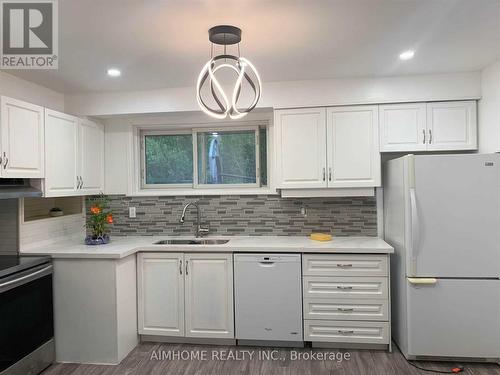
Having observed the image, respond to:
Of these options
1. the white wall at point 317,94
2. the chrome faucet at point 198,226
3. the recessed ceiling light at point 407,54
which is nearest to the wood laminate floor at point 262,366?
the chrome faucet at point 198,226

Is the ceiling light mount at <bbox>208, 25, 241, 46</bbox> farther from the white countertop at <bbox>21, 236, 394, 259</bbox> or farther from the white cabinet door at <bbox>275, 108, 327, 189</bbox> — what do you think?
the white countertop at <bbox>21, 236, 394, 259</bbox>

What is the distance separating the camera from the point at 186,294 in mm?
3070

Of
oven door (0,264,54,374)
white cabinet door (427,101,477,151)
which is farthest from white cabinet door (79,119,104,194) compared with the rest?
white cabinet door (427,101,477,151)

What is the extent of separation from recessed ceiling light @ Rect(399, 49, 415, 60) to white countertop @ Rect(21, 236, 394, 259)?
1.46 meters

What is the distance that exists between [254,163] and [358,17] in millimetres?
1959

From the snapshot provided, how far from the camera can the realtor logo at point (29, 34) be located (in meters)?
1.86

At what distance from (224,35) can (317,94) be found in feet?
4.38

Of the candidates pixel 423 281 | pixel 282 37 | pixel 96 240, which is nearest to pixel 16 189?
pixel 96 240

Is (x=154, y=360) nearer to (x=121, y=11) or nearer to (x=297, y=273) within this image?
(x=297, y=273)

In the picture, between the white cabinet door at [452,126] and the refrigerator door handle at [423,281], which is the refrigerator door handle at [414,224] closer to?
the refrigerator door handle at [423,281]

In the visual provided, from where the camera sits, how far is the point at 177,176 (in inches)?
151

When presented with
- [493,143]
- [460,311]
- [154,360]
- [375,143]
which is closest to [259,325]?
[154,360]

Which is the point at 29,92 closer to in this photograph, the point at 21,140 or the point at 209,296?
the point at 21,140

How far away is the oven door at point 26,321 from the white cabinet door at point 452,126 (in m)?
3.32
